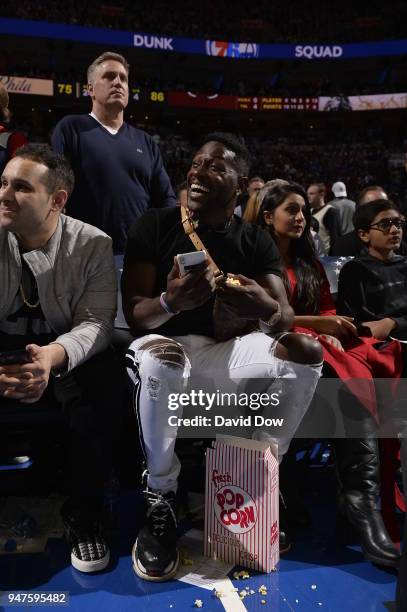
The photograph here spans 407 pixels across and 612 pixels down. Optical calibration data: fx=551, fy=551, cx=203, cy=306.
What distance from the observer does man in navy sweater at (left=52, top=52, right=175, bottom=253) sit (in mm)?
2637

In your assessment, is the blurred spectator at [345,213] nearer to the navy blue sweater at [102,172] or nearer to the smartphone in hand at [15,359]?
the navy blue sweater at [102,172]

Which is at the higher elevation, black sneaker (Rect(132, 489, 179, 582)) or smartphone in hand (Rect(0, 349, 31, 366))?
smartphone in hand (Rect(0, 349, 31, 366))

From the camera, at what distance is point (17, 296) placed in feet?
6.19

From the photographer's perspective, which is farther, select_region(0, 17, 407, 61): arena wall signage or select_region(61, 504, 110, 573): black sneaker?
select_region(0, 17, 407, 61): arena wall signage

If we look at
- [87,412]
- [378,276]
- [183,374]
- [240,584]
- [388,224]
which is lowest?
[240,584]

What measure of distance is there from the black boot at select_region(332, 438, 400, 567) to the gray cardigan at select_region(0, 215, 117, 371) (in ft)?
3.09

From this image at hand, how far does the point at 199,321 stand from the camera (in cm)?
206

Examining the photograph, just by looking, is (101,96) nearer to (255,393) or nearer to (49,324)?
(49,324)

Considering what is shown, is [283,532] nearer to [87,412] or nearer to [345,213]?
[87,412]

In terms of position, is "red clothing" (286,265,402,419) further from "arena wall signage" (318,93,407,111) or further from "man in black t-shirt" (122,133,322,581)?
"arena wall signage" (318,93,407,111)

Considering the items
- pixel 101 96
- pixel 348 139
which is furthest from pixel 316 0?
pixel 101 96

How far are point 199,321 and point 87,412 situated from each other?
537mm

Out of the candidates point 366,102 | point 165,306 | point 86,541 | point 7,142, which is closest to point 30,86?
point 366,102

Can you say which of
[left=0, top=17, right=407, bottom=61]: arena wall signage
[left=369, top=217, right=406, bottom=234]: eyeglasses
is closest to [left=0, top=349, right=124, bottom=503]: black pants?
[left=369, top=217, right=406, bottom=234]: eyeglasses
